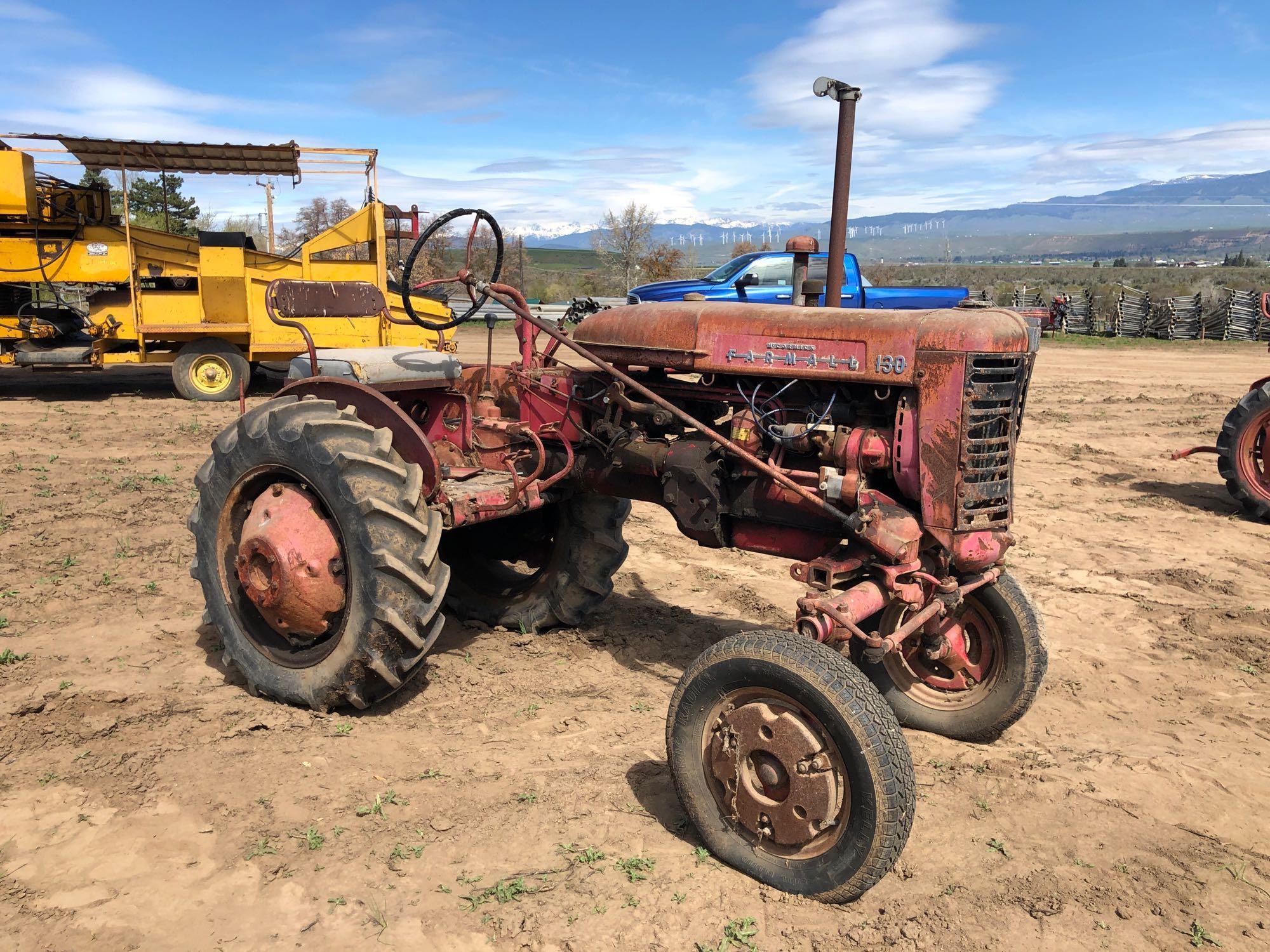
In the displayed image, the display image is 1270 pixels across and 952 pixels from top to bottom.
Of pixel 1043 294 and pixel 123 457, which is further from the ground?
pixel 1043 294

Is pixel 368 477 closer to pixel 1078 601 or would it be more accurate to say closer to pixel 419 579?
pixel 419 579

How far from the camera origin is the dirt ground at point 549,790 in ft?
8.48

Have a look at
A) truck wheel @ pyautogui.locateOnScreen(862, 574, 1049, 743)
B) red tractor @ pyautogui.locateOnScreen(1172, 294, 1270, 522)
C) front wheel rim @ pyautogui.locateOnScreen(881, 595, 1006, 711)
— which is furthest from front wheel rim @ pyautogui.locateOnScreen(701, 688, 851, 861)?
red tractor @ pyautogui.locateOnScreen(1172, 294, 1270, 522)

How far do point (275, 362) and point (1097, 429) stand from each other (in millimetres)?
11371

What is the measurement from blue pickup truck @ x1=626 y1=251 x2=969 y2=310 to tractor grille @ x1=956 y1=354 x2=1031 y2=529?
28.2 feet

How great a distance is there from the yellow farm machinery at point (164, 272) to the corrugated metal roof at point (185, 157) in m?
0.03

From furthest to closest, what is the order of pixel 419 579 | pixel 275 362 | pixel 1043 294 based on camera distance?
pixel 1043 294
pixel 275 362
pixel 419 579

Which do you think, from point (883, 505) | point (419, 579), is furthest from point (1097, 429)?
point (419, 579)

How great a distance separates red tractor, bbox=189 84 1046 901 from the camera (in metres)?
2.76

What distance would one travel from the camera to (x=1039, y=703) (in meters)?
4.15

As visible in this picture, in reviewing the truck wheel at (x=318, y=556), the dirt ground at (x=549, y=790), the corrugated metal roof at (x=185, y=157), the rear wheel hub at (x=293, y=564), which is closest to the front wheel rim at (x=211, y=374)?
the corrugated metal roof at (x=185, y=157)

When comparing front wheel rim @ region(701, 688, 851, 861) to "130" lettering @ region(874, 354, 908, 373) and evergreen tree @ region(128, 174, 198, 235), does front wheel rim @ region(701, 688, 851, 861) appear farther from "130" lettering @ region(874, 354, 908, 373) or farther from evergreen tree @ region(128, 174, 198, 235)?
evergreen tree @ region(128, 174, 198, 235)

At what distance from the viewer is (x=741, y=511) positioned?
3.54 meters

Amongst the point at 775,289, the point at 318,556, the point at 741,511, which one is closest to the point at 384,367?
the point at 318,556
